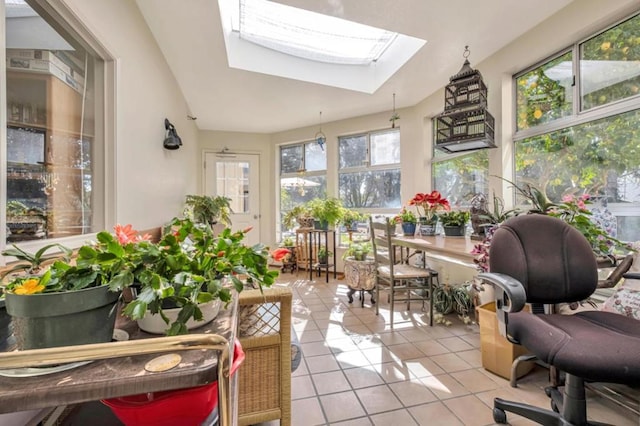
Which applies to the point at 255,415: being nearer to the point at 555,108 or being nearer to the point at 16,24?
the point at 16,24

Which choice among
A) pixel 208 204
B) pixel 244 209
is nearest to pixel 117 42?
pixel 208 204

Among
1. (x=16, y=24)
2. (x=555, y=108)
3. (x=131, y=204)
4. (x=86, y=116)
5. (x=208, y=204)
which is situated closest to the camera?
(x=16, y=24)

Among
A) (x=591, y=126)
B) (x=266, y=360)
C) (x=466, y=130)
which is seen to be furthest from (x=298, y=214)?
(x=591, y=126)

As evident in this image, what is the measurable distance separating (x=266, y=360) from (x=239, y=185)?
14.0 feet

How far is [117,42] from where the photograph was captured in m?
1.72

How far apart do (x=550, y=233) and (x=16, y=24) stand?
95.7 inches

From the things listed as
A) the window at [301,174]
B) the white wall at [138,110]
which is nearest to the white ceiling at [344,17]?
the white wall at [138,110]

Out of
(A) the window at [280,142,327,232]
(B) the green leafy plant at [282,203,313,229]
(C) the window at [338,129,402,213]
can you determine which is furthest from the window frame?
(C) the window at [338,129,402,213]

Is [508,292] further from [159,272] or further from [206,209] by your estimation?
[206,209]

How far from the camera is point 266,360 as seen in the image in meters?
1.24

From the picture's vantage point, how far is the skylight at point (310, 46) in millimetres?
2479

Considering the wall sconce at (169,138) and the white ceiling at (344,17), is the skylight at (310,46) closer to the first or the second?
the white ceiling at (344,17)

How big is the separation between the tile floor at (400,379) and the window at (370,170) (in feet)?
6.49

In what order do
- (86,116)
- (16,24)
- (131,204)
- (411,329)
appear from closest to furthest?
(16,24) < (86,116) < (131,204) < (411,329)
